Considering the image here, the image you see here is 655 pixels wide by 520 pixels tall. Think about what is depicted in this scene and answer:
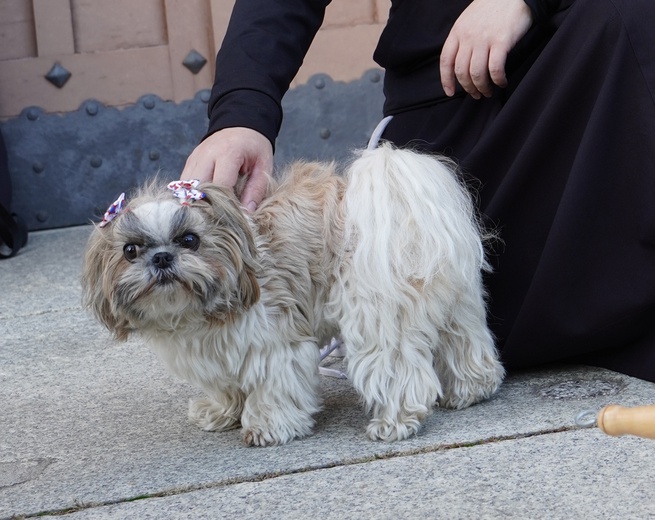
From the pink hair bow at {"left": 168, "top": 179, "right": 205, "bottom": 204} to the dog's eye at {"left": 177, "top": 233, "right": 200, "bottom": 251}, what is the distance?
8cm

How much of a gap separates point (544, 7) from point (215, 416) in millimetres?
1456

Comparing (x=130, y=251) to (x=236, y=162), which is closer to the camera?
(x=130, y=251)

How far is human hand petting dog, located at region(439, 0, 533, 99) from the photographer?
108 inches

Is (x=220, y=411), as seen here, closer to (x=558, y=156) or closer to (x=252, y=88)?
(x=252, y=88)

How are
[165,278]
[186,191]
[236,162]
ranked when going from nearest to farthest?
[165,278]
[186,191]
[236,162]

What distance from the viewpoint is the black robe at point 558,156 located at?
2.64m

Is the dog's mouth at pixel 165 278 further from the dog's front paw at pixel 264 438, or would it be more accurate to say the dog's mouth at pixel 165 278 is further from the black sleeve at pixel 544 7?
the black sleeve at pixel 544 7

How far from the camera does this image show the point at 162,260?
7.32ft

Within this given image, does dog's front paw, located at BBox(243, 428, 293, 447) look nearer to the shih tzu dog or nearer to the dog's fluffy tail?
the shih tzu dog

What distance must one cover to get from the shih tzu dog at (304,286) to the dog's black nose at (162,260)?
3 centimetres

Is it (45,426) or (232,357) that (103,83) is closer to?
(45,426)

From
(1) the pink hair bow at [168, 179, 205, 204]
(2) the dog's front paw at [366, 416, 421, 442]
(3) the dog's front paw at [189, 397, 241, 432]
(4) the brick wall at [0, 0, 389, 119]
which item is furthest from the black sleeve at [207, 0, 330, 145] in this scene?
(4) the brick wall at [0, 0, 389, 119]

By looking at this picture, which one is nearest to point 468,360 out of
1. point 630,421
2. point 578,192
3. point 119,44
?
point 578,192

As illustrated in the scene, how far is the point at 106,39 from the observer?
546cm
